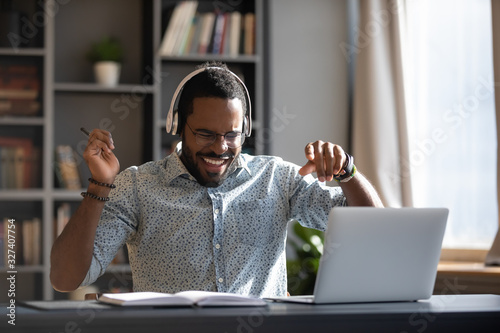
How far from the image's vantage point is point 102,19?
352 centimetres

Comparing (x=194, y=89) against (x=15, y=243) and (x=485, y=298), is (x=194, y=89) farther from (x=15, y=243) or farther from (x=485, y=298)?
(x=15, y=243)

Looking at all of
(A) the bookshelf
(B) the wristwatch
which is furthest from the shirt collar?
(A) the bookshelf

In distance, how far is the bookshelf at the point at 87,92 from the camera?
10.7 ft

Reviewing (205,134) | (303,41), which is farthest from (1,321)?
(303,41)

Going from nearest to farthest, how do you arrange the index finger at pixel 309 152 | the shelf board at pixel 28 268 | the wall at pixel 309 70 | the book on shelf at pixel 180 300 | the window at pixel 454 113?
the book on shelf at pixel 180 300 → the index finger at pixel 309 152 → the window at pixel 454 113 → the shelf board at pixel 28 268 → the wall at pixel 309 70

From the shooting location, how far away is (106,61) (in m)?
3.35

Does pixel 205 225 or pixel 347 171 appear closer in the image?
pixel 347 171

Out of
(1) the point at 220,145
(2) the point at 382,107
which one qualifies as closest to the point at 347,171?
(1) the point at 220,145

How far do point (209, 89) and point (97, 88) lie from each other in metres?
1.56

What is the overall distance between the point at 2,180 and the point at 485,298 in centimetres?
242

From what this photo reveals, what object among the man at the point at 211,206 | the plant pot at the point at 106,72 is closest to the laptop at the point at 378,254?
the man at the point at 211,206

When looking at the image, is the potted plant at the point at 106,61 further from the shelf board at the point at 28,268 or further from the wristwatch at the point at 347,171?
the wristwatch at the point at 347,171

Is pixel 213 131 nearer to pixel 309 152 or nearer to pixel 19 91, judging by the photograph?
pixel 309 152

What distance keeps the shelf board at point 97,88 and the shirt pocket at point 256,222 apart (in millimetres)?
1577
